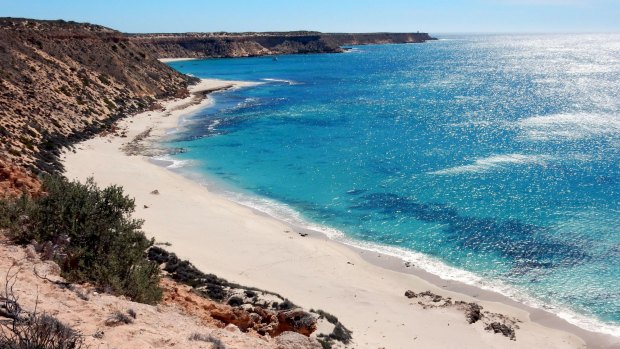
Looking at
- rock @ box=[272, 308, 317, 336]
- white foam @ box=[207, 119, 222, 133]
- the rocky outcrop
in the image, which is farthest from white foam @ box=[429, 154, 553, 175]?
white foam @ box=[207, 119, 222, 133]

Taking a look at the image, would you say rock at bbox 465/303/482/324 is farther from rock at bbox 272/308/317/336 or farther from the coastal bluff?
the coastal bluff

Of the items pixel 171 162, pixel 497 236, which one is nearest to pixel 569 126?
pixel 497 236

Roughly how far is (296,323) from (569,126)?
5472 cm

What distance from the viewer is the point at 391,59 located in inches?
6875

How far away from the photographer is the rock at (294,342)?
13219 millimetres

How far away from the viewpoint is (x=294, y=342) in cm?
1343

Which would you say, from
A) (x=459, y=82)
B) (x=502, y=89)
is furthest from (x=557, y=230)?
(x=459, y=82)

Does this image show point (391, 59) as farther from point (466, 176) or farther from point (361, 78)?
point (466, 176)

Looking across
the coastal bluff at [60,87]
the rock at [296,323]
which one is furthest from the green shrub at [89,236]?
the coastal bluff at [60,87]

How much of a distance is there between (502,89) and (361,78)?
33.9 meters

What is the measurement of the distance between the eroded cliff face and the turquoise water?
10.1 metres

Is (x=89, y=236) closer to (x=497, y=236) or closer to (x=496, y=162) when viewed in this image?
(x=497, y=236)

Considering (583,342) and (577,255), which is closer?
(583,342)

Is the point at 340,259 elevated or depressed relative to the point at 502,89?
depressed
